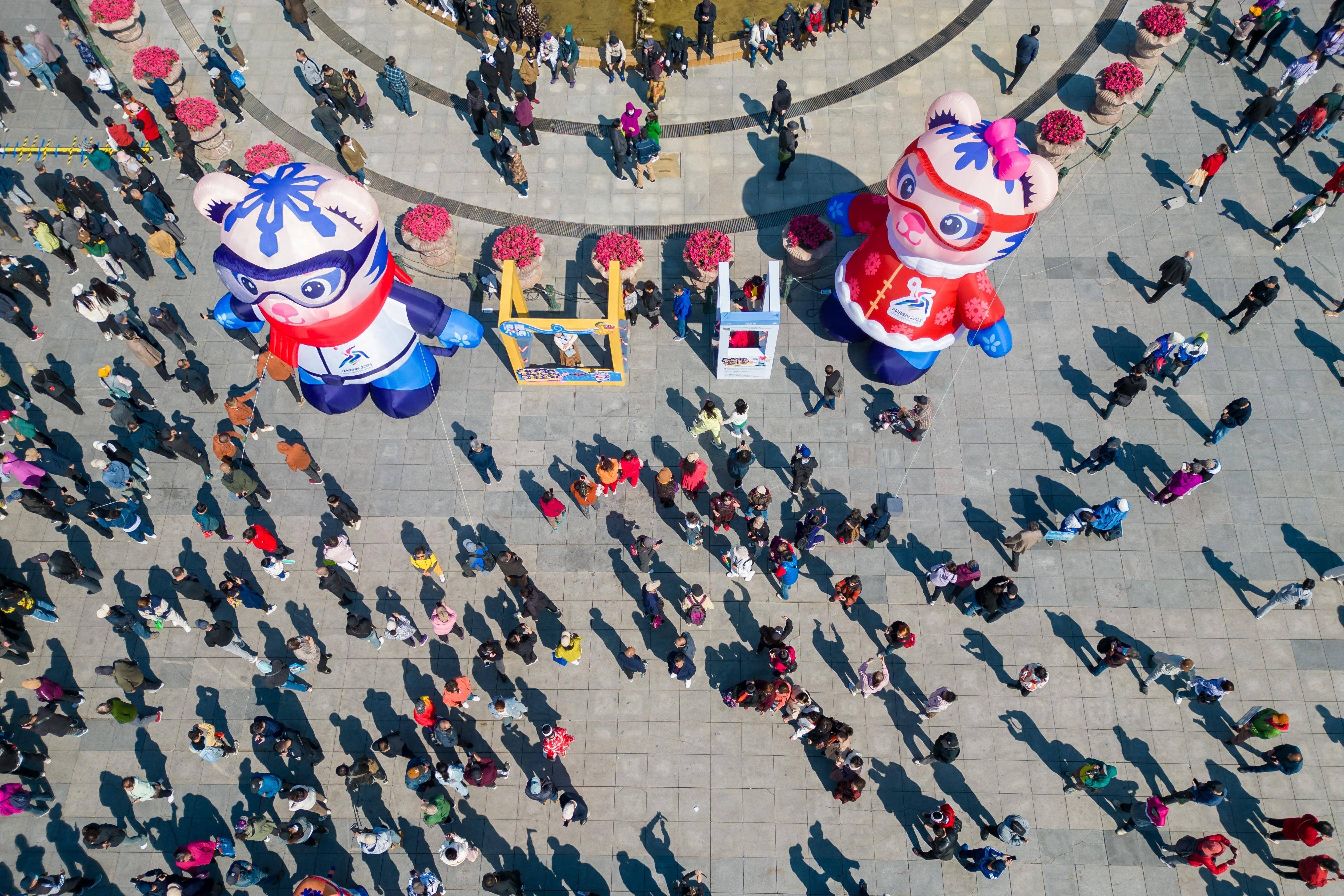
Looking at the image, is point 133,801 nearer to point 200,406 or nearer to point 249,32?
point 200,406

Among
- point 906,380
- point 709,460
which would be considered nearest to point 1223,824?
point 906,380

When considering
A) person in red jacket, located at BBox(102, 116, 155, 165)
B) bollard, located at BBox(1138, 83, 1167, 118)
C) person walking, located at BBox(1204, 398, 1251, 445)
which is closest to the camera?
person walking, located at BBox(1204, 398, 1251, 445)

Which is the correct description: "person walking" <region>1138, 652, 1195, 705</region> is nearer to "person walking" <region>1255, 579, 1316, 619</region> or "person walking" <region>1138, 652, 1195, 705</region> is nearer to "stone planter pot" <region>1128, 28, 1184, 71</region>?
"person walking" <region>1255, 579, 1316, 619</region>

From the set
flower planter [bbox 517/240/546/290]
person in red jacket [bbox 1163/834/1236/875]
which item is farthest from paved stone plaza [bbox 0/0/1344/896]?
flower planter [bbox 517/240/546/290]

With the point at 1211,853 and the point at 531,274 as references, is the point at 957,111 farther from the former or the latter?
the point at 1211,853

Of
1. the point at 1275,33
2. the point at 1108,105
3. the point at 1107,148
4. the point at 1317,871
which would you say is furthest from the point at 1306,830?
the point at 1275,33

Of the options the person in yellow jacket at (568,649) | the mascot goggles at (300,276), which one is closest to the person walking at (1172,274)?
the person in yellow jacket at (568,649)

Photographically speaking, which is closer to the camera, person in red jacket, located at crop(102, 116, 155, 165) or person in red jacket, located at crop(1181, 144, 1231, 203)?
person in red jacket, located at crop(1181, 144, 1231, 203)
